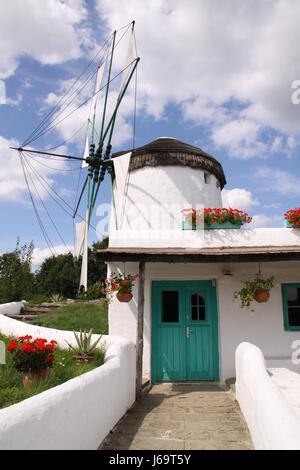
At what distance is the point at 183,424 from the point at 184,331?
2.96m

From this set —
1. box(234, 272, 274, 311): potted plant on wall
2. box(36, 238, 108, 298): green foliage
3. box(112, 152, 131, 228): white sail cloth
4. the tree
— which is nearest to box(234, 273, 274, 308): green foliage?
box(234, 272, 274, 311): potted plant on wall

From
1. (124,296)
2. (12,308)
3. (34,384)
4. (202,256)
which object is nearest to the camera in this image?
(34,384)

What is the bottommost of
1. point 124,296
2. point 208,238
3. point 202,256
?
point 124,296

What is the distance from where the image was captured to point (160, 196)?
12125 mm

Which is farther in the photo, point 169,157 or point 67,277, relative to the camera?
point 67,277

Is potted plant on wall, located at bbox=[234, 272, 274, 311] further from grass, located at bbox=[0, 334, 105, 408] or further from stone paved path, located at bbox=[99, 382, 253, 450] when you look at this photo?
grass, located at bbox=[0, 334, 105, 408]

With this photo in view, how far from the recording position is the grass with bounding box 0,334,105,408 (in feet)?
12.2

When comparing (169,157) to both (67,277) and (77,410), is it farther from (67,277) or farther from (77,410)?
(67,277)

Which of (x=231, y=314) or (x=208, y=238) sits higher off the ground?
(x=208, y=238)

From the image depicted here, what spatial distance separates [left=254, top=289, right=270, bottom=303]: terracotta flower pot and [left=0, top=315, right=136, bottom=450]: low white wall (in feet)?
9.86

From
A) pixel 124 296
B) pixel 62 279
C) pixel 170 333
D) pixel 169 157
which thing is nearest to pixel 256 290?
pixel 170 333

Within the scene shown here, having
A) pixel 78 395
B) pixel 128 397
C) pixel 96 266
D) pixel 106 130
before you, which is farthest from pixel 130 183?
pixel 96 266

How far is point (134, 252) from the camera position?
6.50 m

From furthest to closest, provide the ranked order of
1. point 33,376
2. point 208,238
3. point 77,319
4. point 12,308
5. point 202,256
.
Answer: point 12,308 → point 77,319 → point 208,238 → point 202,256 → point 33,376
